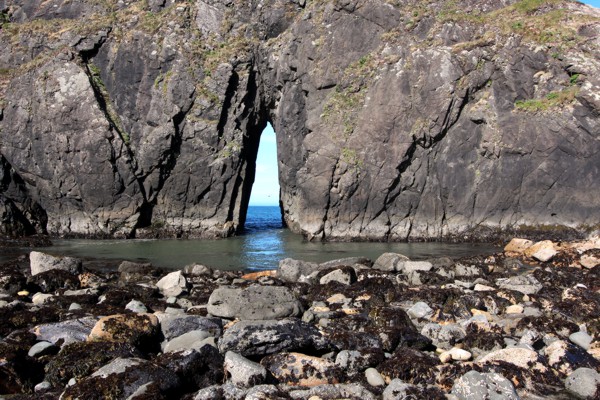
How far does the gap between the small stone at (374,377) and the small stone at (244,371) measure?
169 centimetres

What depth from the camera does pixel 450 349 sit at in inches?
345

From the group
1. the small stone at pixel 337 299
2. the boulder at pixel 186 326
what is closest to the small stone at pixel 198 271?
the small stone at pixel 337 299

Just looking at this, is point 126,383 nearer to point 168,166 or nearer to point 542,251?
point 542,251

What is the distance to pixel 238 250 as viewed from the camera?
92.1ft

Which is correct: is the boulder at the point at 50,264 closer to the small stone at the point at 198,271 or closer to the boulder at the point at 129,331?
the small stone at the point at 198,271

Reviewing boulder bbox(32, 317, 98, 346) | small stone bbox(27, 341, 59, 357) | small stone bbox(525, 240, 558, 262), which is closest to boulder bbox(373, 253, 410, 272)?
small stone bbox(525, 240, 558, 262)

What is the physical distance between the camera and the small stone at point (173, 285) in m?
15.1

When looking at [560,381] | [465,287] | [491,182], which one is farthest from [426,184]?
[560,381]

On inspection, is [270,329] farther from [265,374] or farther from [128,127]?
[128,127]

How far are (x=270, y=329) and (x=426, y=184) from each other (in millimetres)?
26915

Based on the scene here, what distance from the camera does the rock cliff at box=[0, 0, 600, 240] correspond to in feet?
103

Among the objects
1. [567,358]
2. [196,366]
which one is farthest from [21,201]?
[567,358]

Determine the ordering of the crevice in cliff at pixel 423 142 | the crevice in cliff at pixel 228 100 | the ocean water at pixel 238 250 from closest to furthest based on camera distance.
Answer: the ocean water at pixel 238 250
the crevice in cliff at pixel 423 142
the crevice in cliff at pixel 228 100

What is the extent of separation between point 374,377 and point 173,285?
32.4 feet
